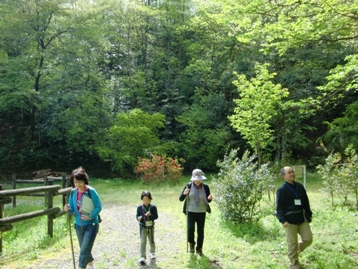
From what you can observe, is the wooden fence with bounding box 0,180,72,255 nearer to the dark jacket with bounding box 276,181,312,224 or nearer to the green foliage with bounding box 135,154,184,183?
the dark jacket with bounding box 276,181,312,224

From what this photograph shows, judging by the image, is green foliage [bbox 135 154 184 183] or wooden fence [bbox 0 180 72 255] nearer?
wooden fence [bbox 0 180 72 255]

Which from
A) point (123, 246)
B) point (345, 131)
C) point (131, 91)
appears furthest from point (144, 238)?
point (131, 91)

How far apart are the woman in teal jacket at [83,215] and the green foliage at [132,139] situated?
13786 mm

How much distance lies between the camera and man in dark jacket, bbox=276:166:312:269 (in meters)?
4.78

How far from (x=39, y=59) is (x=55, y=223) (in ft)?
47.1

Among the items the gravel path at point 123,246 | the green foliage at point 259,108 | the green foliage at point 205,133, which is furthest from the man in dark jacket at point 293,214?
the green foliage at point 205,133

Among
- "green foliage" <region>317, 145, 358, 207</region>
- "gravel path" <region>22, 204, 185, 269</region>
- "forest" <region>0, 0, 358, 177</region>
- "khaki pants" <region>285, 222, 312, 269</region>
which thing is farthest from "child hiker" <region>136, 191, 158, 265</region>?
"forest" <region>0, 0, 358, 177</region>

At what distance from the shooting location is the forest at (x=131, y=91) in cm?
1814

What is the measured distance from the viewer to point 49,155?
2106 centimetres

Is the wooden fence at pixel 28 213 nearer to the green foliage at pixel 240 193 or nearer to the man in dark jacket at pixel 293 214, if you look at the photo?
the green foliage at pixel 240 193

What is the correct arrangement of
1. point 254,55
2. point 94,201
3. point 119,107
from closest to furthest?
1. point 94,201
2. point 254,55
3. point 119,107

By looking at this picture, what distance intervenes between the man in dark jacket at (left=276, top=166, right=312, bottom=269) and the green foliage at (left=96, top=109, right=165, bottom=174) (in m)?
14.0

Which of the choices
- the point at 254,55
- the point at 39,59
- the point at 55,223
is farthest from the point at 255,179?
the point at 39,59

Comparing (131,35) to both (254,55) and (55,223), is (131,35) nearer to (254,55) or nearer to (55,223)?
(254,55)
